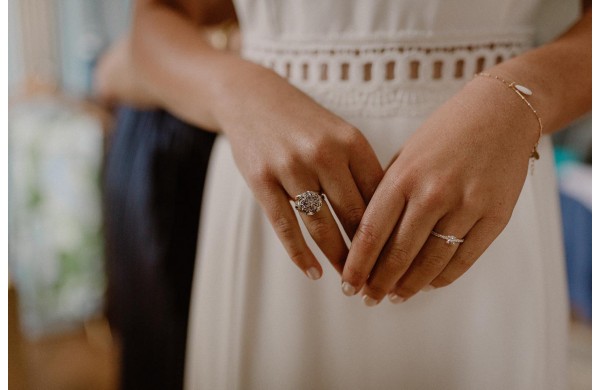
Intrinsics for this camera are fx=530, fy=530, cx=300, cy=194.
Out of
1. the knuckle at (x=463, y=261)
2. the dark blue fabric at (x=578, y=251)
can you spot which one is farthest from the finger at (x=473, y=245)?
the dark blue fabric at (x=578, y=251)

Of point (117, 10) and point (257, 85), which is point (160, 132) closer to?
point (257, 85)

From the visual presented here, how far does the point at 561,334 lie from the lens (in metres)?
0.57

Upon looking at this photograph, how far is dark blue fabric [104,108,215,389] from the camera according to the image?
917 mm

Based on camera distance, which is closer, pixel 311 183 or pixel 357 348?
pixel 311 183

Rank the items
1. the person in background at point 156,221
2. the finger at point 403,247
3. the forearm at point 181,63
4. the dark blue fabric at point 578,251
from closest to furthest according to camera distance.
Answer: the finger at point 403,247 < the forearm at point 181,63 < the person in background at point 156,221 < the dark blue fabric at point 578,251

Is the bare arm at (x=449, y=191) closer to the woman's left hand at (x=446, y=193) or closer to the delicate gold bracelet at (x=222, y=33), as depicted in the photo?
the woman's left hand at (x=446, y=193)

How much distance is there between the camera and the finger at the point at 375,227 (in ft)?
1.29

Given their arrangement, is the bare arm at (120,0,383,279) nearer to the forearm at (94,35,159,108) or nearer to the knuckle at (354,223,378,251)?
the knuckle at (354,223,378,251)

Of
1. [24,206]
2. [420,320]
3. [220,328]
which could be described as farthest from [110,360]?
[420,320]

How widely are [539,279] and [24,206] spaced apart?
5.07 feet

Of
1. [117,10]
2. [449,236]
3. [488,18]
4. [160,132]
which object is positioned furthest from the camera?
[117,10]

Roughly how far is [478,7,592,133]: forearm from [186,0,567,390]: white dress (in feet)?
0.20

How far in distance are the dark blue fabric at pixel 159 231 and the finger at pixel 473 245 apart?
58 centimetres

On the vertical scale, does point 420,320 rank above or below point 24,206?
above
